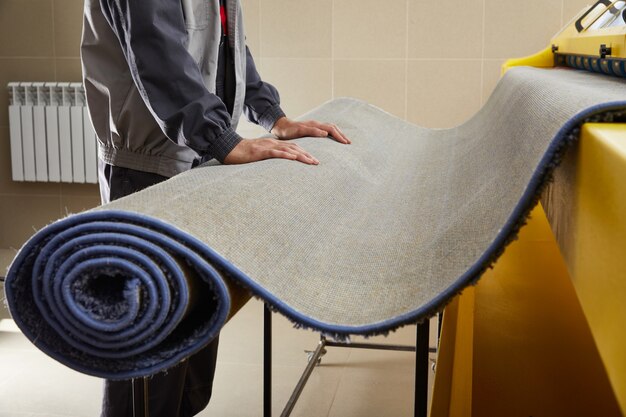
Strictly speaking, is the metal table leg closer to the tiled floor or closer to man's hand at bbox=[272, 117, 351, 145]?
man's hand at bbox=[272, 117, 351, 145]

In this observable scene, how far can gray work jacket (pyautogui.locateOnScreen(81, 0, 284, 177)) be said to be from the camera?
Result: 1.35 metres

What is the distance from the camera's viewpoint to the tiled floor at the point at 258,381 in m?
2.44

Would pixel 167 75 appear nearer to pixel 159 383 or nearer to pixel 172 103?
pixel 172 103

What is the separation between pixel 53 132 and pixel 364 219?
3.59 metres

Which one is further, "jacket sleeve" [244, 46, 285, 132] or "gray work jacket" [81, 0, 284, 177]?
"jacket sleeve" [244, 46, 285, 132]

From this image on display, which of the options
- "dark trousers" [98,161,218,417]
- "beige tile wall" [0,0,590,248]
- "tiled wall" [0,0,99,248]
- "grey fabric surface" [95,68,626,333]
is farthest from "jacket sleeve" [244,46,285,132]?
"tiled wall" [0,0,99,248]

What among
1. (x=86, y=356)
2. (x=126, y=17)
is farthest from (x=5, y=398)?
(x=86, y=356)

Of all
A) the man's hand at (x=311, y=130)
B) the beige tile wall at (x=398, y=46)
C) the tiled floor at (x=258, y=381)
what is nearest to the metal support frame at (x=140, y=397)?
the man's hand at (x=311, y=130)

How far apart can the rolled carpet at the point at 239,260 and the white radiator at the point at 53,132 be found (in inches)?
138

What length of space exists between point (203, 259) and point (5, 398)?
2.15 m

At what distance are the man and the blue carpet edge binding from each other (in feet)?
1.70

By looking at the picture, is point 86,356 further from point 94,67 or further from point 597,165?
point 94,67

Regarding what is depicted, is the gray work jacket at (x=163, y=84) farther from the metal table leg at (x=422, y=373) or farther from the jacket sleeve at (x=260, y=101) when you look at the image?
the metal table leg at (x=422, y=373)

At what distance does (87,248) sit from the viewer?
0.67m
